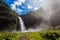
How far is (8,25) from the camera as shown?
146 m

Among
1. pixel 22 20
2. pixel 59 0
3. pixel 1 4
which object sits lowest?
pixel 22 20

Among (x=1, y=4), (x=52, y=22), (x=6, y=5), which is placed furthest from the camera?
(x=52, y=22)

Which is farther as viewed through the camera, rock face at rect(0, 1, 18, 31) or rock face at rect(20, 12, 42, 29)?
rock face at rect(20, 12, 42, 29)

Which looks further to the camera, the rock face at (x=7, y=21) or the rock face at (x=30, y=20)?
the rock face at (x=30, y=20)

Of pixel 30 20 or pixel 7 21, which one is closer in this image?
pixel 7 21

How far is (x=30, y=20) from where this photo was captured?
591 ft

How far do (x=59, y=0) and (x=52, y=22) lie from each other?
3009cm

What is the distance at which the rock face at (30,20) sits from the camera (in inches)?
6863

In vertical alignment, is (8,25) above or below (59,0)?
below

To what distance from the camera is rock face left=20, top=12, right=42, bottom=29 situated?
17432cm

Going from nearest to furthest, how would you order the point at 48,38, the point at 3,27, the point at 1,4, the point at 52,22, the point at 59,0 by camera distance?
the point at 48,38, the point at 3,27, the point at 1,4, the point at 52,22, the point at 59,0

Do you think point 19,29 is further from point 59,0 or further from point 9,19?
point 59,0

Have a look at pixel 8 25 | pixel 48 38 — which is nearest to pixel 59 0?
pixel 8 25

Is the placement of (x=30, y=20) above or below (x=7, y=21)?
above
